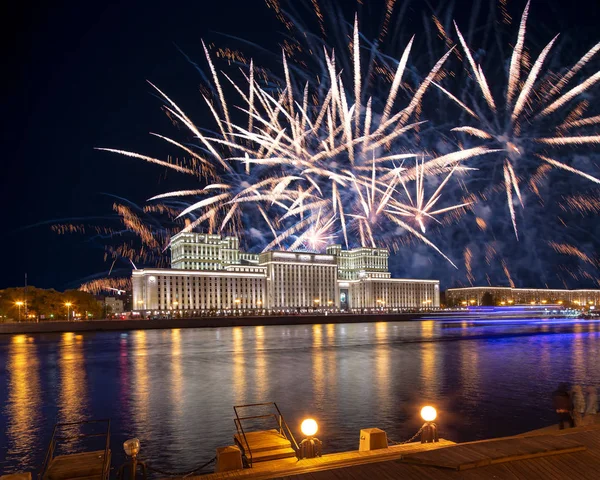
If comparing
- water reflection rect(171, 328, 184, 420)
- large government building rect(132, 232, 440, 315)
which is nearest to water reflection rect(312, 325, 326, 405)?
water reflection rect(171, 328, 184, 420)

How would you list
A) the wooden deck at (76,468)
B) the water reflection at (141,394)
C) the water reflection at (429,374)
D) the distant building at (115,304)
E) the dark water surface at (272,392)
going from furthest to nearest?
the distant building at (115,304) → the water reflection at (429,374) → the water reflection at (141,394) → the dark water surface at (272,392) → the wooden deck at (76,468)

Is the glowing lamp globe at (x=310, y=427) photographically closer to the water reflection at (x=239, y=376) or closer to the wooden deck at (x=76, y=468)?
the wooden deck at (x=76, y=468)

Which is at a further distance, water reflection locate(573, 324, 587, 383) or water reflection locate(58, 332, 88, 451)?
water reflection locate(573, 324, 587, 383)

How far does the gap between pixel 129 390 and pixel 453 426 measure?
1704cm

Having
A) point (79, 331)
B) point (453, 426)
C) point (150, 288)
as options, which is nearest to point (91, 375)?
point (453, 426)

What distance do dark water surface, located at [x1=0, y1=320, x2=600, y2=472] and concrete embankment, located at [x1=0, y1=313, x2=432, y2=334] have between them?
149 feet

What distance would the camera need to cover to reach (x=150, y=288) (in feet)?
465

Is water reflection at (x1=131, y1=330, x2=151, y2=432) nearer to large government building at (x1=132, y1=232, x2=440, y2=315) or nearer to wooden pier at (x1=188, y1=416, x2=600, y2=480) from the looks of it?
wooden pier at (x1=188, y1=416, x2=600, y2=480)

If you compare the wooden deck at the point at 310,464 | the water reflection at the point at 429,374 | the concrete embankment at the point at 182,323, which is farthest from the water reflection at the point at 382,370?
the concrete embankment at the point at 182,323

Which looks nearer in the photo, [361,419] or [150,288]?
[361,419]

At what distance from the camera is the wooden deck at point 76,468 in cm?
877

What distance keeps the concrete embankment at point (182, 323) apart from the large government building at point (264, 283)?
32.9 m

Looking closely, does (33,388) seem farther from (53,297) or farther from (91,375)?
(53,297)

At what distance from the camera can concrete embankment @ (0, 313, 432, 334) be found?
8781 cm
